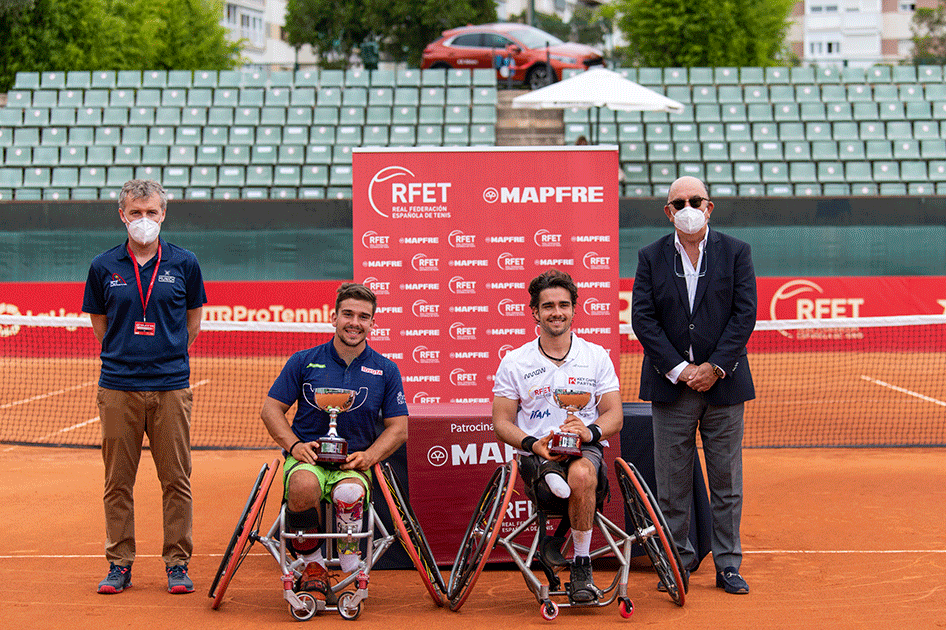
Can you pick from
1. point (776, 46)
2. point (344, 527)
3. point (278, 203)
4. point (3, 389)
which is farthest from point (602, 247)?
point (776, 46)

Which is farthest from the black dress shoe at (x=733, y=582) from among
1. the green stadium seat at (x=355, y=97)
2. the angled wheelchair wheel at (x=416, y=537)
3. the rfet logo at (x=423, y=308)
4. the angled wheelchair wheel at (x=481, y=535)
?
the green stadium seat at (x=355, y=97)

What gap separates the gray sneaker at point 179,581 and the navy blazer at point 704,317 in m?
2.55

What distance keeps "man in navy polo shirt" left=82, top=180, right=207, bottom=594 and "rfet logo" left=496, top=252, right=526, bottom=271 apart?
1766 mm

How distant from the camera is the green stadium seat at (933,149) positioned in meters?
18.1

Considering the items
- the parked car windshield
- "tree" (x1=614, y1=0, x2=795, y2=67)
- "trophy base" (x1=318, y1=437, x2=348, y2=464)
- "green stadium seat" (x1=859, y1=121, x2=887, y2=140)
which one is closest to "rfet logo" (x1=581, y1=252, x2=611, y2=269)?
"trophy base" (x1=318, y1=437, x2=348, y2=464)

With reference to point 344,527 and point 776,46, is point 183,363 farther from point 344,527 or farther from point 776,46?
point 776,46

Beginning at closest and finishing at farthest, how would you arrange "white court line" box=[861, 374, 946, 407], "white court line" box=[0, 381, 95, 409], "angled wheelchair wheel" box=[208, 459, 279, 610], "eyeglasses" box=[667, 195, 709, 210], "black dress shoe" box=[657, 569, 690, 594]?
"angled wheelchair wheel" box=[208, 459, 279, 610], "black dress shoe" box=[657, 569, 690, 594], "eyeglasses" box=[667, 195, 709, 210], "white court line" box=[861, 374, 946, 407], "white court line" box=[0, 381, 95, 409]

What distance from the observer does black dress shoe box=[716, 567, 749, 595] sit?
485cm

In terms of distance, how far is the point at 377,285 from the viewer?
19.0ft

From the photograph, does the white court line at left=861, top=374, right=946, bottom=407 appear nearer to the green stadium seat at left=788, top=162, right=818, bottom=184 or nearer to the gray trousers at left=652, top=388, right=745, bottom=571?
the green stadium seat at left=788, top=162, right=818, bottom=184

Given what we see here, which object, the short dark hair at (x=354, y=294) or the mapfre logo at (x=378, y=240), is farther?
the mapfre logo at (x=378, y=240)

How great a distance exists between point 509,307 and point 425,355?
0.59 meters

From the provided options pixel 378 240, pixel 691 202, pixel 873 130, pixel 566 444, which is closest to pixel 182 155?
pixel 873 130

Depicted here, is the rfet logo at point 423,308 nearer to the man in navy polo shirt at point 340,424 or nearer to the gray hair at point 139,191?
the man in navy polo shirt at point 340,424
